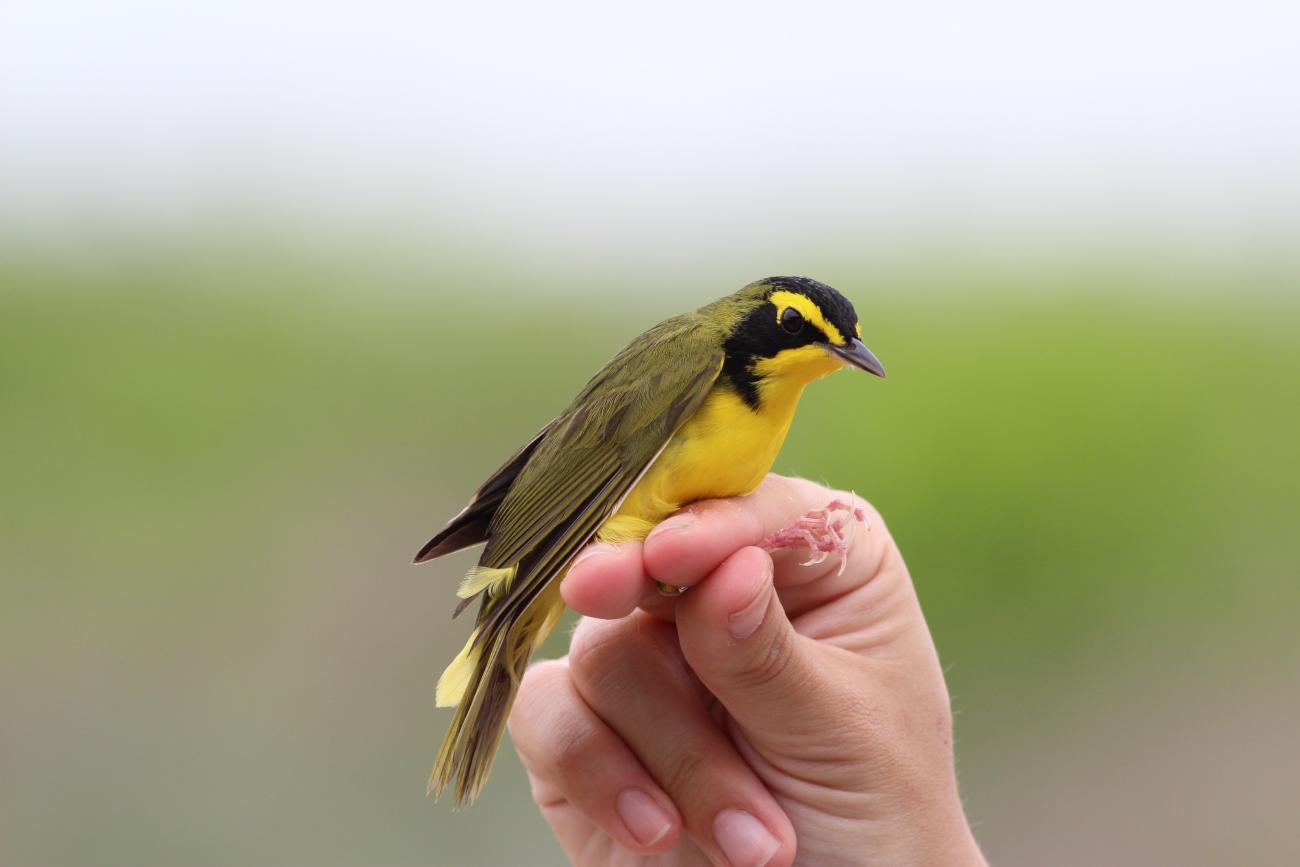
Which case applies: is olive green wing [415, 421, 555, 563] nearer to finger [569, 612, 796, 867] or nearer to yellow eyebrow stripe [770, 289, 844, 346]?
finger [569, 612, 796, 867]

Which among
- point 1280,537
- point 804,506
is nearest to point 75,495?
point 804,506

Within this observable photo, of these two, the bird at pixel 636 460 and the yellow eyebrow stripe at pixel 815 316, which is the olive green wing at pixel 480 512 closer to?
the bird at pixel 636 460

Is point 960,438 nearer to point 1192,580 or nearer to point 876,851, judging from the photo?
point 1192,580

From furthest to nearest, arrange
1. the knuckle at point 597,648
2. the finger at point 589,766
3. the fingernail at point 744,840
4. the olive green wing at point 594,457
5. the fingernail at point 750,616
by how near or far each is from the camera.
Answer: the knuckle at point 597,648, the finger at point 589,766, the fingernail at point 744,840, the olive green wing at point 594,457, the fingernail at point 750,616

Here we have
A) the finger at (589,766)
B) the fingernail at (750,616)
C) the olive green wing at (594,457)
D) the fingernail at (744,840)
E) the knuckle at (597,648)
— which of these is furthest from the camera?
the knuckle at (597,648)

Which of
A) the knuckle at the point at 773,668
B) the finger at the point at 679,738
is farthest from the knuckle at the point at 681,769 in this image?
the knuckle at the point at 773,668

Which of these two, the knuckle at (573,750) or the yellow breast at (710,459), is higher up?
the yellow breast at (710,459)

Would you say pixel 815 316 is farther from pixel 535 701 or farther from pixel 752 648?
pixel 535 701
